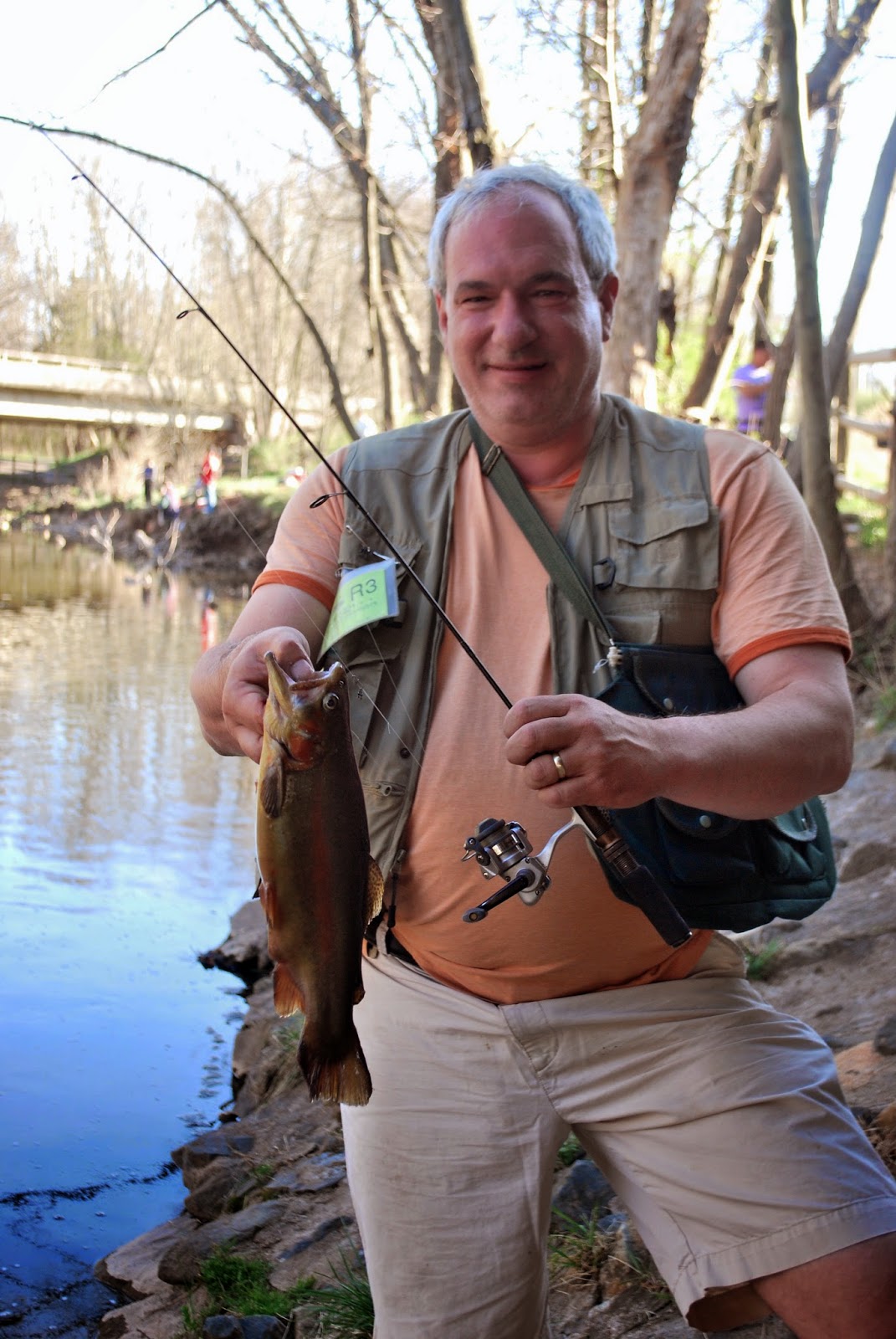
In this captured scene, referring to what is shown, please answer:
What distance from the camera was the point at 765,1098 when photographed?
2.38 meters

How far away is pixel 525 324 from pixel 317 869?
132cm

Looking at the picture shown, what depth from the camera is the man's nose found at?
290 centimetres

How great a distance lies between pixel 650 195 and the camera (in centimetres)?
866

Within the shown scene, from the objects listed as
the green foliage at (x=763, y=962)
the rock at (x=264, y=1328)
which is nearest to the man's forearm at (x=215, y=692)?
the rock at (x=264, y=1328)

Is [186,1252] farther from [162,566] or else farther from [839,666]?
[162,566]

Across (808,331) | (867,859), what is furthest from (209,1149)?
(808,331)

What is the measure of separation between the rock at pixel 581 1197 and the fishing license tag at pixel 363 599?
1.61 meters

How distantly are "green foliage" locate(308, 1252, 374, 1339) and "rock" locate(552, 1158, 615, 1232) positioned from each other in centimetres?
51

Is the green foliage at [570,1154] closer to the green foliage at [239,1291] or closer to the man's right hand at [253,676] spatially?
the green foliage at [239,1291]

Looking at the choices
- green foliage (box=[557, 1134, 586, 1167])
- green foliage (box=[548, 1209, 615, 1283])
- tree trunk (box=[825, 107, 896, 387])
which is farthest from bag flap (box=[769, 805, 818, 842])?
tree trunk (box=[825, 107, 896, 387])

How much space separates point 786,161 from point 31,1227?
20.8ft

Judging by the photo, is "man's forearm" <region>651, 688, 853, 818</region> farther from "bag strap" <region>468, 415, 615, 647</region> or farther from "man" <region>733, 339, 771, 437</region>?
"man" <region>733, 339, 771, 437</region>

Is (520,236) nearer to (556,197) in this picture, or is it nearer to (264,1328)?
(556,197)

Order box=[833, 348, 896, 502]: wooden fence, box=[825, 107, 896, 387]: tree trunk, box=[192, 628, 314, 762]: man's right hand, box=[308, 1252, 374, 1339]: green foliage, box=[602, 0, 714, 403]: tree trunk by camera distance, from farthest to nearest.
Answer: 1. box=[833, 348, 896, 502]: wooden fence
2. box=[825, 107, 896, 387]: tree trunk
3. box=[602, 0, 714, 403]: tree trunk
4. box=[308, 1252, 374, 1339]: green foliage
5. box=[192, 628, 314, 762]: man's right hand
